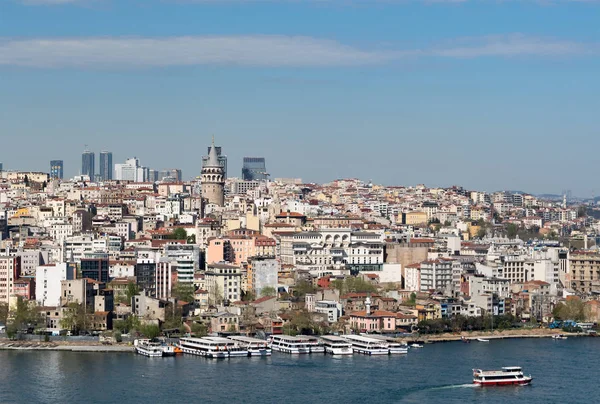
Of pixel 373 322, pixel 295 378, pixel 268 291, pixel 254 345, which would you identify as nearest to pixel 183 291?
pixel 268 291

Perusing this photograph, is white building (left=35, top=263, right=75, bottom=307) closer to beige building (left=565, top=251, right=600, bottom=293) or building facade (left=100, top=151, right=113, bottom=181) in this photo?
beige building (left=565, top=251, right=600, bottom=293)

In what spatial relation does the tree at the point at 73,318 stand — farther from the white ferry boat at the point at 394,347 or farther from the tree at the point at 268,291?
the white ferry boat at the point at 394,347

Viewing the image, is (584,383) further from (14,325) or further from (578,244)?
(578,244)

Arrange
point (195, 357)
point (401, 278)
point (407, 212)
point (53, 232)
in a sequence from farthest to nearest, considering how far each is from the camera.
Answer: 1. point (407, 212)
2. point (53, 232)
3. point (401, 278)
4. point (195, 357)

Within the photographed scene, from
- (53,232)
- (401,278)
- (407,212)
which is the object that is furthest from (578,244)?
(53,232)

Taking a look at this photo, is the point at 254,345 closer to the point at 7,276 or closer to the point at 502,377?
the point at 502,377
